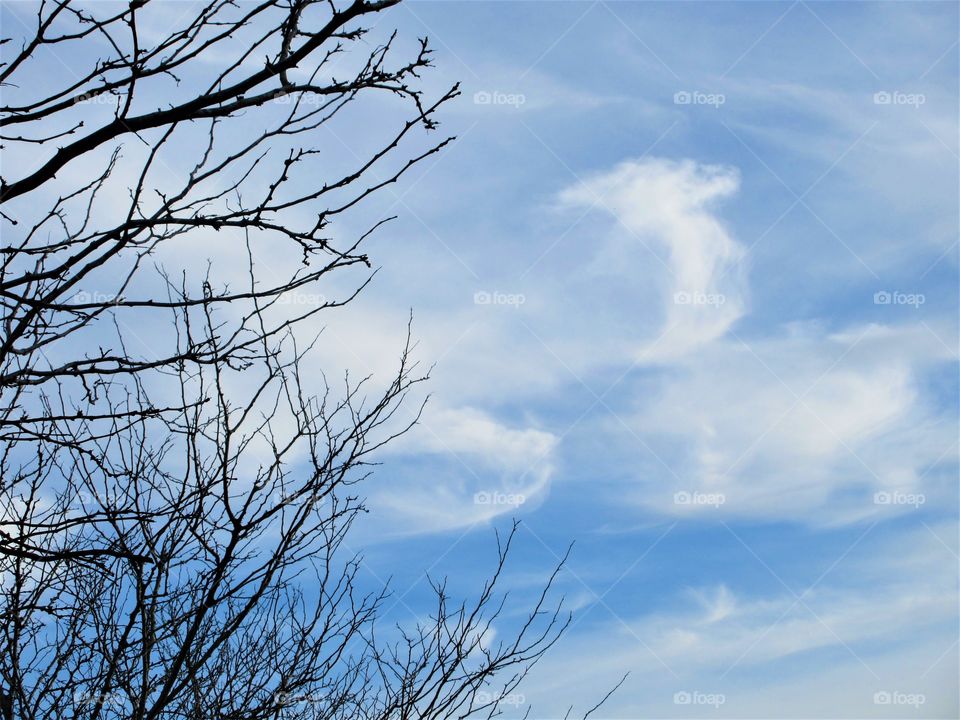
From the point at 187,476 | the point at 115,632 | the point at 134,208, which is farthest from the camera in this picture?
the point at 115,632

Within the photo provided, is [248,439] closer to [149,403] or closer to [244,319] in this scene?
[149,403]

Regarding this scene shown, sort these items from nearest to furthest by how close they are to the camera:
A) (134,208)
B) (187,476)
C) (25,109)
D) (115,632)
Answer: (134,208), (25,109), (187,476), (115,632)

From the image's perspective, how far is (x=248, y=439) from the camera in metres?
3.61

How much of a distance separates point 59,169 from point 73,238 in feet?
0.78

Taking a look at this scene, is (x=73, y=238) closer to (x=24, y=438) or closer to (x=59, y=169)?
(x=59, y=169)

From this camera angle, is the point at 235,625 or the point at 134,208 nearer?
the point at 134,208

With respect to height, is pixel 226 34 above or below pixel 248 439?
above

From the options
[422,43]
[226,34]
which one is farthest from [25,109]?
[422,43]

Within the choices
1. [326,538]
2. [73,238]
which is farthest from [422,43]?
[326,538]

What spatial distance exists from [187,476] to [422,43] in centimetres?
198

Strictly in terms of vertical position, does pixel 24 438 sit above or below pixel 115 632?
above

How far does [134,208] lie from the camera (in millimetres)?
2635

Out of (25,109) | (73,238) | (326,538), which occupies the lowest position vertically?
(326,538)

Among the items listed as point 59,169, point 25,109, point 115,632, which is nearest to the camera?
point 59,169
